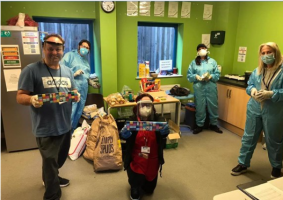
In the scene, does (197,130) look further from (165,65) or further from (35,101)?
(35,101)

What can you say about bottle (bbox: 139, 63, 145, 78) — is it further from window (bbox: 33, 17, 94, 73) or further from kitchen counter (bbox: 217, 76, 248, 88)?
kitchen counter (bbox: 217, 76, 248, 88)

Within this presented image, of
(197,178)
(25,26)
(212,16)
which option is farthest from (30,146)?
(212,16)

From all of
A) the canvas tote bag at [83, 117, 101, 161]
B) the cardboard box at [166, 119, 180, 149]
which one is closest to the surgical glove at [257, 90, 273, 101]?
the cardboard box at [166, 119, 180, 149]

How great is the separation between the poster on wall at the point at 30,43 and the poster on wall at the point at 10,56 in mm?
100

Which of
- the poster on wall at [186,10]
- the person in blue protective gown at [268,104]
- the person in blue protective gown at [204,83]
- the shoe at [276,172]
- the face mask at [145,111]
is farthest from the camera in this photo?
the poster on wall at [186,10]

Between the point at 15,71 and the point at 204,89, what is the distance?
280 centimetres

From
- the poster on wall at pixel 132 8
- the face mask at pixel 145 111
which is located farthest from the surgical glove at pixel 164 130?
the poster on wall at pixel 132 8

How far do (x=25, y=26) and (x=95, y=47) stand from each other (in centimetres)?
130

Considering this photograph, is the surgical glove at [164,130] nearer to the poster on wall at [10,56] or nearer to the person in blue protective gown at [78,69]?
the person in blue protective gown at [78,69]

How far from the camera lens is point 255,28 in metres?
3.76

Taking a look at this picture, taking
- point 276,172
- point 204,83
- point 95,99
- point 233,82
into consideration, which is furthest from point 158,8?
point 276,172

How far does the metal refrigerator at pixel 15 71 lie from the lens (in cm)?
265

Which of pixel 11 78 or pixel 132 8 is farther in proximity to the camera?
pixel 132 8

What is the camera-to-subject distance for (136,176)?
77.6 inches
